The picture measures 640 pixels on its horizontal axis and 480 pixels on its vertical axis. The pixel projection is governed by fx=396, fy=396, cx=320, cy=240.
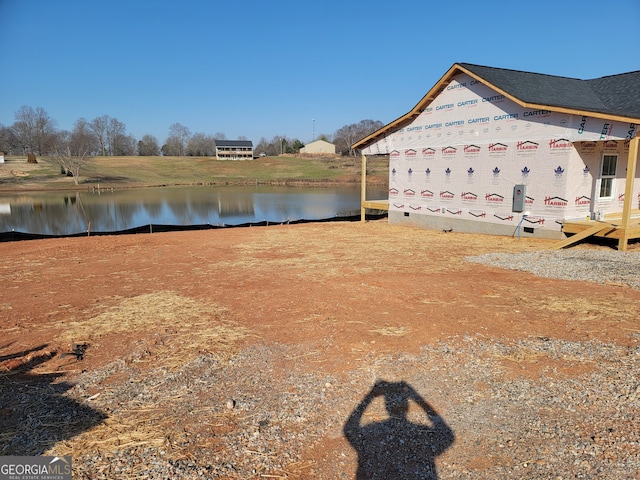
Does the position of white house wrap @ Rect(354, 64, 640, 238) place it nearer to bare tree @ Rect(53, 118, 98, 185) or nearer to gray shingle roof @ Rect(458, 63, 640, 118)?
gray shingle roof @ Rect(458, 63, 640, 118)

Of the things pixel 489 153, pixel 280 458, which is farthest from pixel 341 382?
pixel 489 153

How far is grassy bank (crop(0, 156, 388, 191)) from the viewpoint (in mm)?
55312

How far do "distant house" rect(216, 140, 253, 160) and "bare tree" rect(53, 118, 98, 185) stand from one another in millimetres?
29287

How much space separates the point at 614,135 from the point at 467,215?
5.78 metres

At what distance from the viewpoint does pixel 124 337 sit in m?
5.62

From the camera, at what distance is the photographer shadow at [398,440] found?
9.82 feet

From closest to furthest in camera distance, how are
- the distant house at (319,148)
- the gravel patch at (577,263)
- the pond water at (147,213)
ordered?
the gravel patch at (577,263)
the pond water at (147,213)
the distant house at (319,148)

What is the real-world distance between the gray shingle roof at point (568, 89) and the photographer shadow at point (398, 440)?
12.5m

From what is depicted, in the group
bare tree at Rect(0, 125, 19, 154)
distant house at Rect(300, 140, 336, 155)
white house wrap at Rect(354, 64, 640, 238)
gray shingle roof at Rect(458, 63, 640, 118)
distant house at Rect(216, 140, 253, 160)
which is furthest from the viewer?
distant house at Rect(300, 140, 336, 155)

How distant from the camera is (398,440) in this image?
3332 mm

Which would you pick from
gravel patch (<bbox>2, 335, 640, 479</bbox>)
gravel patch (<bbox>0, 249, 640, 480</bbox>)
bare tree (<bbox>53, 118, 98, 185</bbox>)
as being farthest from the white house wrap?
bare tree (<bbox>53, 118, 98, 185</bbox>)

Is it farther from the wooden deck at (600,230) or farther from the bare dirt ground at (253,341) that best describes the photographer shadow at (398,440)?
the wooden deck at (600,230)
